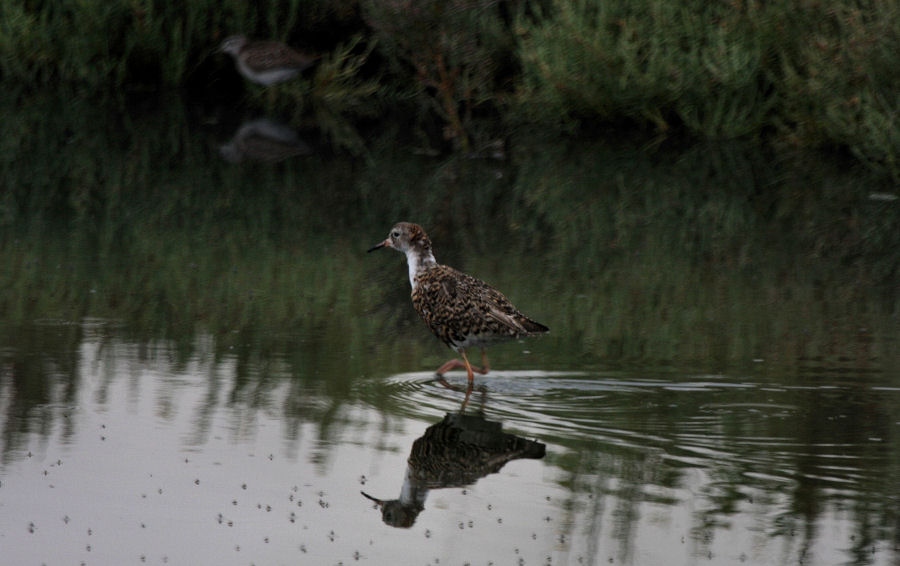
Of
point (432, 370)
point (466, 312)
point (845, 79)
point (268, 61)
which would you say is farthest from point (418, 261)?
point (268, 61)

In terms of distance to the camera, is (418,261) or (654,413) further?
(418,261)

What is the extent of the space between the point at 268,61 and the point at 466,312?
1290 centimetres

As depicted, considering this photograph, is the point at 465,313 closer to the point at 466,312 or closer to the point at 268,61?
the point at 466,312

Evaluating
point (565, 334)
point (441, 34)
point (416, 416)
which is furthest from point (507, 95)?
point (416, 416)

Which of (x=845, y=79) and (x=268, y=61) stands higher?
(x=268, y=61)

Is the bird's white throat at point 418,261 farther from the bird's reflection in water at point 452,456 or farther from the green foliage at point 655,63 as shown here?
the green foliage at point 655,63

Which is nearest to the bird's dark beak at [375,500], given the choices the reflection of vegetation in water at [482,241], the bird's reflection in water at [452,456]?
the bird's reflection in water at [452,456]

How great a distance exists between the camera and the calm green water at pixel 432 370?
6113mm

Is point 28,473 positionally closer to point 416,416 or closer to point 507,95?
point 416,416

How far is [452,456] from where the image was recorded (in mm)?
7125

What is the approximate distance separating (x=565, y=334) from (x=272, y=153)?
9.22 metres

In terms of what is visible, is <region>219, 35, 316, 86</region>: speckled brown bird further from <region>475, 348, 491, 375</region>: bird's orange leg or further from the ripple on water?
the ripple on water

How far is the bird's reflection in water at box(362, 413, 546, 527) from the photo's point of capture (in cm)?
642

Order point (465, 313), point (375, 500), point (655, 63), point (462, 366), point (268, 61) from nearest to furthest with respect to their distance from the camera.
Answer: point (375, 500), point (465, 313), point (462, 366), point (655, 63), point (268, 61)
